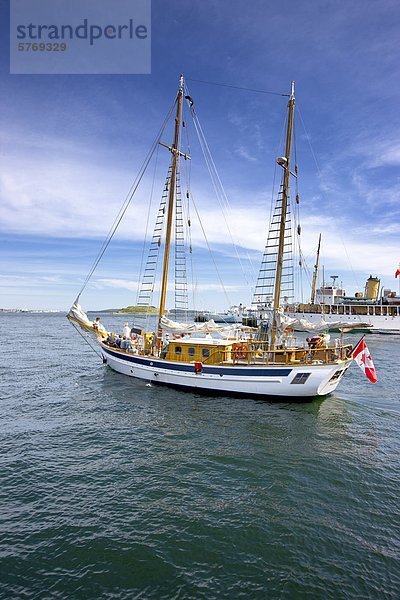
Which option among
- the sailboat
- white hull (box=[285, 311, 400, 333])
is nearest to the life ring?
the sailboat

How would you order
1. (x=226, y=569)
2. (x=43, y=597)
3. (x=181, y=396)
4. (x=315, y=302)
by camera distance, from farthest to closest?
(x=315, y=302)
(x=181, y=396)
(x=226, y=569)
(x=43, y=597)

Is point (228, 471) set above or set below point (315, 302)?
below

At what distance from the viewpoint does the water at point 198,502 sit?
24.4 ft

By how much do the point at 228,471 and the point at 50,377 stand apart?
70.0 feet

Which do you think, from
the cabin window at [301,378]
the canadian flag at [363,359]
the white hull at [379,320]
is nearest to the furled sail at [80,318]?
the cabin window at [301,378]

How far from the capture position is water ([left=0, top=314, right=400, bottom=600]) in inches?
293

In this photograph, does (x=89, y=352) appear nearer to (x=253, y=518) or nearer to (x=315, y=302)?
(x=253, y=518)

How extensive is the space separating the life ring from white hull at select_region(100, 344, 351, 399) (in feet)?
2.96

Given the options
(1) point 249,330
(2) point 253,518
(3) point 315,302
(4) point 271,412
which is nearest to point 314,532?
(2) point 253,518

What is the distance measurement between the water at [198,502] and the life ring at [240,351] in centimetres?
334

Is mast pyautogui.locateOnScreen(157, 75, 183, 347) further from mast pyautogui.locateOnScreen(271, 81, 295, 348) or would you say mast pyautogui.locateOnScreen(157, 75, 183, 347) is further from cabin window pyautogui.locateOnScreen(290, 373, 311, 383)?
cabin window pyautogui.locateOnScreen(290, 373, 311, 383)

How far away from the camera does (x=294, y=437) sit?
15586mm

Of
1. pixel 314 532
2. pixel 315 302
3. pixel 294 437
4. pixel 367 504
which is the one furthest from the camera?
pixel 315 302

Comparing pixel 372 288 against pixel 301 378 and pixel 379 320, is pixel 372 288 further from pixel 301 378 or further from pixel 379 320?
pixel 301 378
